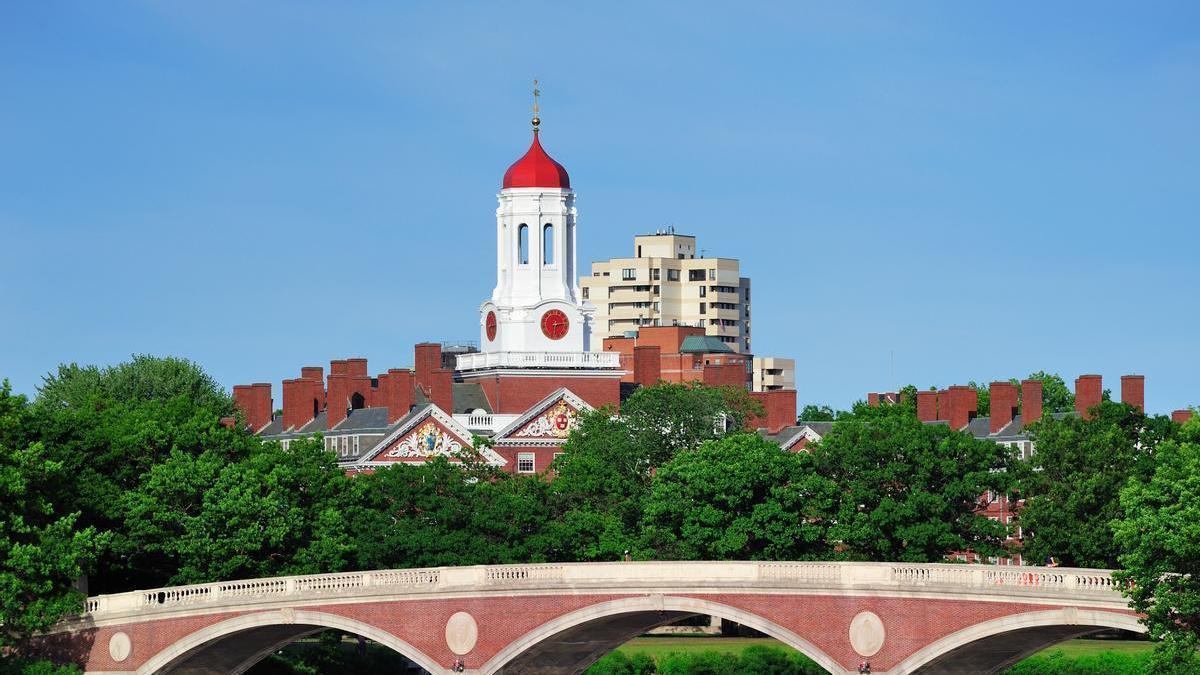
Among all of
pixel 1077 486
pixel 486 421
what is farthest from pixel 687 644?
pixel 486 421

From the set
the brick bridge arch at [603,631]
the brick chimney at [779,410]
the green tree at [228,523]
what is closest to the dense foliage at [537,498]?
the green tree at [228,523]

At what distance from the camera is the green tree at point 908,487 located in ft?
375

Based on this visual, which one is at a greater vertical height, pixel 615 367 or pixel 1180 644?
pixel 615 367

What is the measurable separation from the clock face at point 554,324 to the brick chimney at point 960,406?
58.5 ft

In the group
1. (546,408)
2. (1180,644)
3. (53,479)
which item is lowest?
(1180,644)

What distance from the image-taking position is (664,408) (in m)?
129

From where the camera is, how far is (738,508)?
378 ft

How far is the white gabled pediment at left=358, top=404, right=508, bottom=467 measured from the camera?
13588cm

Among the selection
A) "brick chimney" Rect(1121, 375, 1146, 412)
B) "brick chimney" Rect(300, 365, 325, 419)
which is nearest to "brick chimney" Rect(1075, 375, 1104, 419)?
"brick chimney" Rect(1121, 375, 1146, 412)

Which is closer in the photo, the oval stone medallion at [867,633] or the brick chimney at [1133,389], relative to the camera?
the oval stone medallion at [867,633]

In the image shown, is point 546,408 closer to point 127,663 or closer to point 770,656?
point 770,656

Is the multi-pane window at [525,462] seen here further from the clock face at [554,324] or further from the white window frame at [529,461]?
the clock face at [554,324]

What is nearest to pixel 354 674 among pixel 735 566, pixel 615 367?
pixel 735 566

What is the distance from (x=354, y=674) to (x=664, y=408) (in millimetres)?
21728
